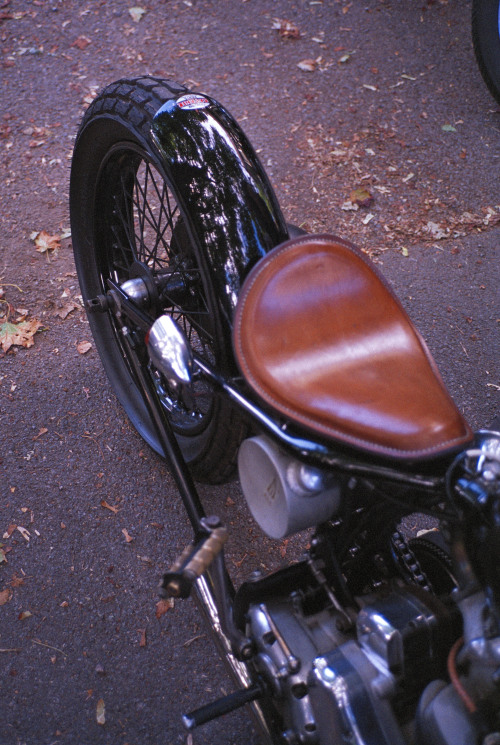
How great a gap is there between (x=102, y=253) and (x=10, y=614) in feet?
4.32

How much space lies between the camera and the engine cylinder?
1.32 metres

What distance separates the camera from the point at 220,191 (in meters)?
1.73

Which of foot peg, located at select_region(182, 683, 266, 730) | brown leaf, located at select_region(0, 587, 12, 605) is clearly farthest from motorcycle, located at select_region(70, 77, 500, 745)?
brown leaf, located at select_region(0, 587, 12, 605)

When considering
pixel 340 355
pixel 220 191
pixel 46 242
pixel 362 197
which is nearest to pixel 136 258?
pixel 220 191

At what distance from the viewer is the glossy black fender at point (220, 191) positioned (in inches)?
65.9

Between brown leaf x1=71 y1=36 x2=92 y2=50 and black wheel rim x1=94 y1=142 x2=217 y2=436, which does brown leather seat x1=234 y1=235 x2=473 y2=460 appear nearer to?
black wheel rim x1=94 y1=142 x2=217 y2=436

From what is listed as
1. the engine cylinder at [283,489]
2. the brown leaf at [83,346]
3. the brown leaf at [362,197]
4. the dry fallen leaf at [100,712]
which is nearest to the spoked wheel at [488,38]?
the brown leaf at [362,197]

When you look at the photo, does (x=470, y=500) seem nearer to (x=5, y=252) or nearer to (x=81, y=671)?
(x=81, y=671)

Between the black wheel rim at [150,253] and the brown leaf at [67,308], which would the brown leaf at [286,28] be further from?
the black wheel rim at [150,253]

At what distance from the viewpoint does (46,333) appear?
9.78 ft

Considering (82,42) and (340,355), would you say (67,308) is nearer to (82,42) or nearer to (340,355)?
(340,355)

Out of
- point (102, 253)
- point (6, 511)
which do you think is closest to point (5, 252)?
point (102, 253)

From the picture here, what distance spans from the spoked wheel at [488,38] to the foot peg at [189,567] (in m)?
3.81

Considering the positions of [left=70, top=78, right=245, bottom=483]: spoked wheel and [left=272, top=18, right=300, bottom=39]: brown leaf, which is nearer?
[left=70, top=78, right=245, bottom=483]: spoked wheel
